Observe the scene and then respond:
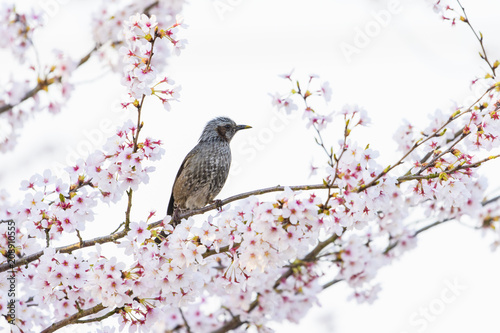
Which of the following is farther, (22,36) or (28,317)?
(22,36)

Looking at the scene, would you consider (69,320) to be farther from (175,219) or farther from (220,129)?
(220,129)

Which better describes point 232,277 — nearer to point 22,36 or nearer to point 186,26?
point 186,26

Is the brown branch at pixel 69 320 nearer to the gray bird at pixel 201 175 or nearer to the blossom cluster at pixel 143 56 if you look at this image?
the blossom cluster at pixel 143 56

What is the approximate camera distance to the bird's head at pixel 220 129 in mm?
6367

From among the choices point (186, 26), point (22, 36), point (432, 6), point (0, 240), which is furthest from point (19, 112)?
point (432, 6)

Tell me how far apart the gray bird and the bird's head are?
2 centimetres

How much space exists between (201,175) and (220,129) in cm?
77

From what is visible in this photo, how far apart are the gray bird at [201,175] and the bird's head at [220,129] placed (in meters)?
0.02

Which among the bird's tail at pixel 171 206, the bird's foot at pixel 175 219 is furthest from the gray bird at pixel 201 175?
the bird's foot at pixel 175 219

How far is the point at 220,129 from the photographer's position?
21.0ft

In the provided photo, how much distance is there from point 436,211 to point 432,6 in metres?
2.37

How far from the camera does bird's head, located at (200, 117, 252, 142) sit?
6.37m

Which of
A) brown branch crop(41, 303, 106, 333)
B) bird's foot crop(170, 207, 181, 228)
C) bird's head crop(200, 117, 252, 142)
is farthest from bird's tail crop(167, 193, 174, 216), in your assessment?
brown branch crop(41, 303, 106, 333)

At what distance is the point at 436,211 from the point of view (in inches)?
218
